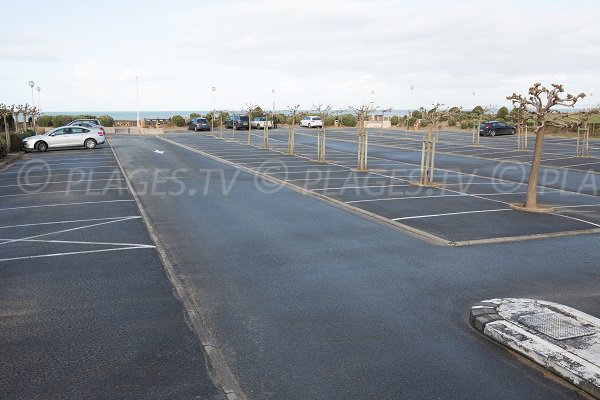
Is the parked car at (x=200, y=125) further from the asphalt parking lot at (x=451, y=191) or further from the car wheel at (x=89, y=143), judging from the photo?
the asphalt parking lot at (x=451, y=191)

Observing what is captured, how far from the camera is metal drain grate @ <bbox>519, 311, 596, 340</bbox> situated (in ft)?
19.6

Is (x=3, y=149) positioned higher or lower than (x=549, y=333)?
higher

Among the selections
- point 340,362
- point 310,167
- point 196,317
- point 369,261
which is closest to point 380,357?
point 340,362

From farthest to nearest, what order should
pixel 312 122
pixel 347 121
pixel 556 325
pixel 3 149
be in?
pixel 347 121 < pixel 312 122 < pixel 3 149 < pixel 556 325

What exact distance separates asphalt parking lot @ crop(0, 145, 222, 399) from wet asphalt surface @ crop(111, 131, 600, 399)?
20.3 inches

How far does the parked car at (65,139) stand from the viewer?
32406mm

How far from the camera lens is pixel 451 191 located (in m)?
17.1

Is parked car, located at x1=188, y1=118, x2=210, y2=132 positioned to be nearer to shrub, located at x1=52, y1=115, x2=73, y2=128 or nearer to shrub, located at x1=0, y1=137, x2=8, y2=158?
shrub, located at x1=52, y1=115, x2=73, y2=128

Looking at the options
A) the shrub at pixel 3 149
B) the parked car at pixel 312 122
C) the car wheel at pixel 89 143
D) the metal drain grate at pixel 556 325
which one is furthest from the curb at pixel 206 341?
the parked car at pixel 312 122

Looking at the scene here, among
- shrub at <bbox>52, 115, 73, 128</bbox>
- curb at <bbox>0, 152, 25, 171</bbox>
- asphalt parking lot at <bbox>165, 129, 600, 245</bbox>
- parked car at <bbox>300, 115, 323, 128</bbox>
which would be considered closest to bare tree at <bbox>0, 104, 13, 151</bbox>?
curb at <bbox>0, 152, 25, 171</bbox>

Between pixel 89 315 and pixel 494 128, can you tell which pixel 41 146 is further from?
pixel 494 128

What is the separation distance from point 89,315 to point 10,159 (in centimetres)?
2400

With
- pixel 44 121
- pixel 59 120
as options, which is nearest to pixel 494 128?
pixel 59 120

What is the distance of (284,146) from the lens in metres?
36.5
